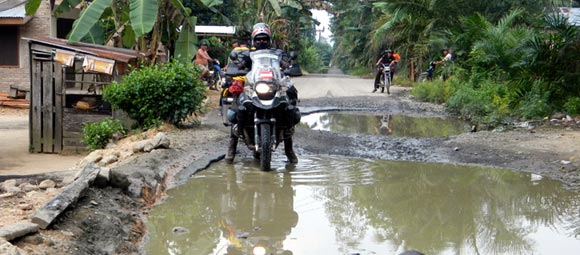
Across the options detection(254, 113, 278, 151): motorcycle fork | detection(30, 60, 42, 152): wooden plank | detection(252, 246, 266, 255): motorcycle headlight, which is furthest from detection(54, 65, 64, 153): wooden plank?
detection(252, 246, 266, 255): motorcycle headlight

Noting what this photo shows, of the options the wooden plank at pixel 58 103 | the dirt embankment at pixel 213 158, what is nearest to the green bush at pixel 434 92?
the dirt embankment at pixel 213 158

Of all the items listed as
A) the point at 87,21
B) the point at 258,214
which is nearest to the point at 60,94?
the point at 87,21

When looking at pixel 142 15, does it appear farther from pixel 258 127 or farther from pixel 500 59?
pixel 500 59

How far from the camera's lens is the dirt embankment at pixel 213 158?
4.53 meters

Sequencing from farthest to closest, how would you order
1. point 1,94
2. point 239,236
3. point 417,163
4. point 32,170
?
point 1,94, point 32,170, point 417,163, point 239,236

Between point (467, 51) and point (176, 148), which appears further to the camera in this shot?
point (467, 51)

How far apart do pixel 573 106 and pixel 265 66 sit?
22.2 ft

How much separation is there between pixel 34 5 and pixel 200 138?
160 inches

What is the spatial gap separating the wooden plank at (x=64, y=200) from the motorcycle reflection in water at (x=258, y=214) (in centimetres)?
120

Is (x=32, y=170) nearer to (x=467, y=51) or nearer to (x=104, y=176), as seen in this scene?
(x=104, y=176)

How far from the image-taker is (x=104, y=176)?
5699 millimetres

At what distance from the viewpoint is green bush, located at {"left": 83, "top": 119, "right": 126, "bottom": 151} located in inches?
416

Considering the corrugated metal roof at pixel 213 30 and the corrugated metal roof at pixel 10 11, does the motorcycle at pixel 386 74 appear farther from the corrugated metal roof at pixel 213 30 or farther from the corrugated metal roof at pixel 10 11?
the corrugated metal roof at pixel 10 11

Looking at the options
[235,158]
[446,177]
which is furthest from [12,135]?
[446,177]
